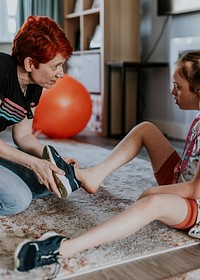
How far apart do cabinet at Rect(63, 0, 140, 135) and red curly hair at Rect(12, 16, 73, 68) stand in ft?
7.26

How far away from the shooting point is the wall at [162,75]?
3.30 m

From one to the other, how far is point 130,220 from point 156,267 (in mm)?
137

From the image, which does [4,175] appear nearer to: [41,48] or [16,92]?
[16,92]

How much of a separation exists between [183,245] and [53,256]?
1.34 feet

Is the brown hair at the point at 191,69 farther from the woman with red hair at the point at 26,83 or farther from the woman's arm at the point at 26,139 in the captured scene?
the woman's arm at the point at 26,139

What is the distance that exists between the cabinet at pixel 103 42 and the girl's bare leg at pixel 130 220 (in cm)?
240

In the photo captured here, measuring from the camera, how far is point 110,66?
3453 mm

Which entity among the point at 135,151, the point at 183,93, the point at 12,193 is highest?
the point at 183,93

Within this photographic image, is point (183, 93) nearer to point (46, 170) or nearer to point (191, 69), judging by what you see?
point (191, 69)

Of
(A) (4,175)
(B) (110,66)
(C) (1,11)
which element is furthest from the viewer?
(C) (1,11)

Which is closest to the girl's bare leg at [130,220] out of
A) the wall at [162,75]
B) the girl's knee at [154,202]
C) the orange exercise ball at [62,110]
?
the girl's knee at [154,202]

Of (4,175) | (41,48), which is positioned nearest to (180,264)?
(4,175)

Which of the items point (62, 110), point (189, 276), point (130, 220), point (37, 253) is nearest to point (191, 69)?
point (130, 220)

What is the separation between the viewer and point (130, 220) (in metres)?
1.14
